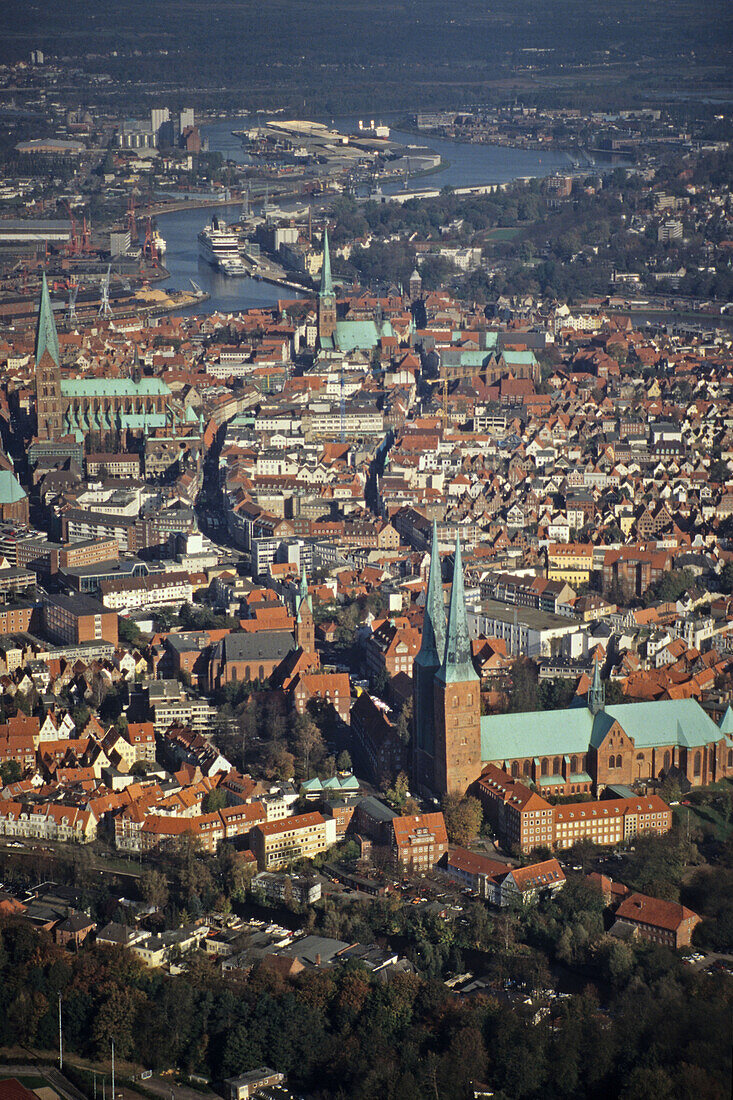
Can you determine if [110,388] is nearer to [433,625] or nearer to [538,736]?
[433,625]

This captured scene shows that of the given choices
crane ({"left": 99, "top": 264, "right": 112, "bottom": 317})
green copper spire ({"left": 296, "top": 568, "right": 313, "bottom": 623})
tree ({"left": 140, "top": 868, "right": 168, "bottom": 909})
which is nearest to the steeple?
green copper spire ({"left": 296, "top": 568, "right": 313, "bottom": 623})

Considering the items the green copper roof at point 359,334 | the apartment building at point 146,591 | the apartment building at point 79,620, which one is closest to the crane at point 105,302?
the green copper roof at point 359,334

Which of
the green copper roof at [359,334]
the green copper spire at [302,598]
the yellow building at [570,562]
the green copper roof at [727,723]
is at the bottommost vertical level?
the green copper roof at [359,334]

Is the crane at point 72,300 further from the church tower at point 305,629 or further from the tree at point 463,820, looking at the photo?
the tree at point 463,820

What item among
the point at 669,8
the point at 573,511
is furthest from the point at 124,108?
the point at 573,511

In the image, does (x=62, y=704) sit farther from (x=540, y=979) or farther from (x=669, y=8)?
(x=669, y=8)

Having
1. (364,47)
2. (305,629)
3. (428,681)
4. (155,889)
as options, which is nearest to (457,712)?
(428,681)
